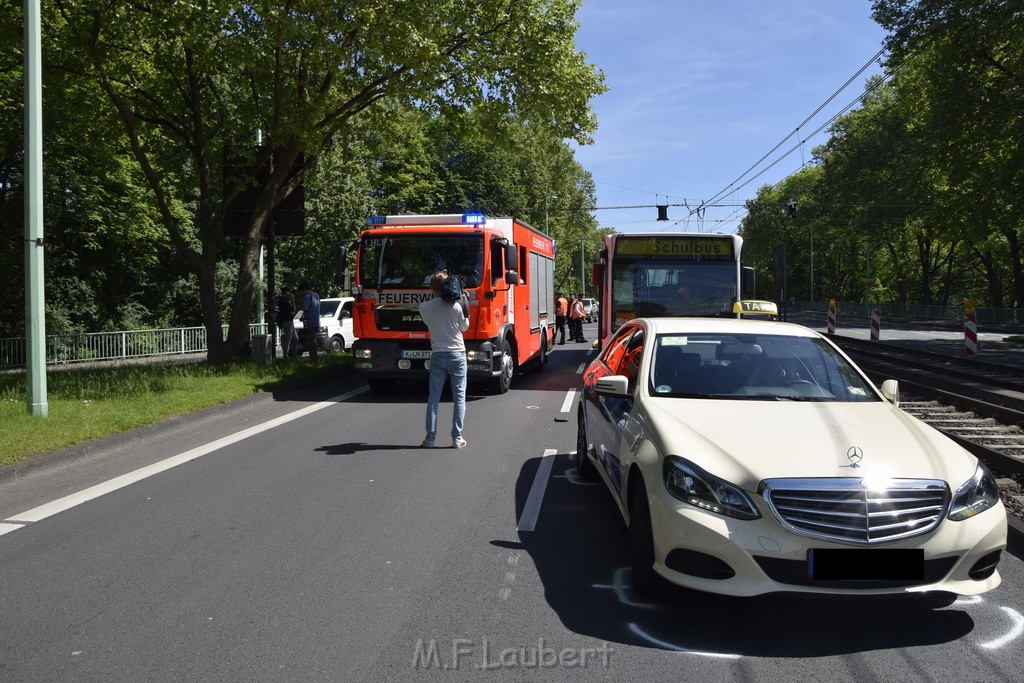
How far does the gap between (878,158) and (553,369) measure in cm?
3811

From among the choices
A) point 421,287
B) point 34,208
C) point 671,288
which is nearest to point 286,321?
point 421,287

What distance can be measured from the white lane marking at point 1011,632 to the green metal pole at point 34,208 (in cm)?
962

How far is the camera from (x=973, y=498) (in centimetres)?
410

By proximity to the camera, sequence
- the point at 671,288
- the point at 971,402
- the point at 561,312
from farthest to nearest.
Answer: the point at 561,312, the point at 671,288, the point at 971,402

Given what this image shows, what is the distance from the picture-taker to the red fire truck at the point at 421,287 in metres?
13.5

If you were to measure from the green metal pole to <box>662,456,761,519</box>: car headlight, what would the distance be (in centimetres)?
839

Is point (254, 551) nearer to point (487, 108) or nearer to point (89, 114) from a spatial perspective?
point (487, 108)

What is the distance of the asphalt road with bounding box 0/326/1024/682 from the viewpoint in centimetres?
369

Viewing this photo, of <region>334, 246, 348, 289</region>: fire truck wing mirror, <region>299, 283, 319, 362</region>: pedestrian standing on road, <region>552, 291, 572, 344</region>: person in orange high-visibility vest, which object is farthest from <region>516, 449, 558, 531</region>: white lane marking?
<region>552, 291, 572, 344</region>: person in orange high-visibility vest

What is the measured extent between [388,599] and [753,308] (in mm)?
13189

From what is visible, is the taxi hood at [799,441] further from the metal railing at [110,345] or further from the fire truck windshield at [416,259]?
the metal railing at [110,345]

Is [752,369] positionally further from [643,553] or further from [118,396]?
[118,396]

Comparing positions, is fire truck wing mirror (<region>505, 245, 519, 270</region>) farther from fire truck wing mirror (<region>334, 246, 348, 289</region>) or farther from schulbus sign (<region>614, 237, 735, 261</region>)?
fire truck wing mirror (<region>334, 246, 348, 289</region>)

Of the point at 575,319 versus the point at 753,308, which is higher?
the point at 753,308
